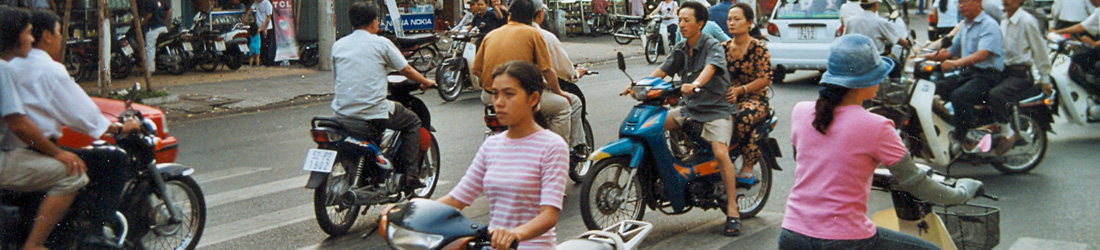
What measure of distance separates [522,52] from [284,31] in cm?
1134

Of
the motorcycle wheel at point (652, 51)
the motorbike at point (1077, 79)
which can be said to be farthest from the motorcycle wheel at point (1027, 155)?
the motorcycle wheel at point (652, 51)

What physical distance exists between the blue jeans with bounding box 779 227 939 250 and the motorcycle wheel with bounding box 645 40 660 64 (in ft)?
51.0

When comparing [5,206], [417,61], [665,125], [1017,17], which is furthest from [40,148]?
[417,61]

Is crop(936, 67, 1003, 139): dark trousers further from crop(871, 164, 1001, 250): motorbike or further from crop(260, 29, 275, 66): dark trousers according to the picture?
crop(260, 29, 275, 66): dark trousers

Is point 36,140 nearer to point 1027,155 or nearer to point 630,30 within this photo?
point 1027,155

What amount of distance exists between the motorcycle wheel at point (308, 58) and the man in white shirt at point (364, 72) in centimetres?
1137

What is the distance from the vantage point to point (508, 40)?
658cm

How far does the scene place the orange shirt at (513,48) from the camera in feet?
21.5

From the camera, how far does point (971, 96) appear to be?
7785 mm

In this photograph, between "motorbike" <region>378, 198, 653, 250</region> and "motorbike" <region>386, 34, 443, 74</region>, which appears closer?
"motorbike" <region>378, 198, 653, 250</region>

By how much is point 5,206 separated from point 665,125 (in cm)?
324

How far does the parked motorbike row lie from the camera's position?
14.7m

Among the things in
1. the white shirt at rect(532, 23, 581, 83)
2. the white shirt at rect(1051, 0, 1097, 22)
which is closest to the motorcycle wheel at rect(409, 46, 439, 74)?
the white shirt at rect(1051, 0, 1097, 22)

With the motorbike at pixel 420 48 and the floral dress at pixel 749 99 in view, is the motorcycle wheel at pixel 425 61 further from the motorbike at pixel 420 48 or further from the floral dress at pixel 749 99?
the floral dress at pixel 749 99
